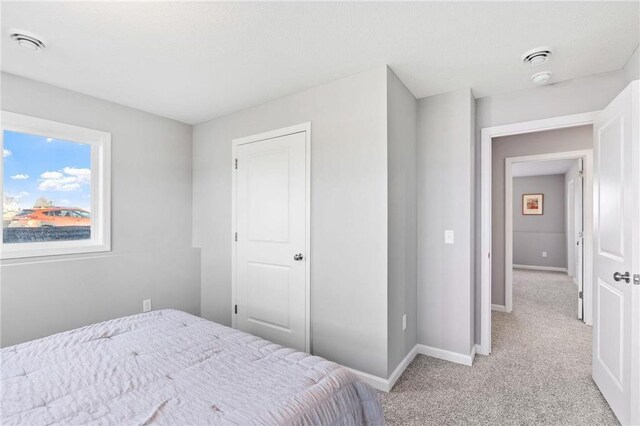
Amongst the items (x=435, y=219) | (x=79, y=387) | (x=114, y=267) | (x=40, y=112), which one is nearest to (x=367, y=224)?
(x=435, y=219)

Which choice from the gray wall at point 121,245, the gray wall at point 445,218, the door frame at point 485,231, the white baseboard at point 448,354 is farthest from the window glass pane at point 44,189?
the door frame at point 485,231

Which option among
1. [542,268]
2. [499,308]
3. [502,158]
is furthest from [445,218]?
[542,268]

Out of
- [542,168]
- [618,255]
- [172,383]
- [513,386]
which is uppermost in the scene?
[542,168]

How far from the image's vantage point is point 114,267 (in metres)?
2.98

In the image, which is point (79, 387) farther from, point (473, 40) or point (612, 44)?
point (612, 44)

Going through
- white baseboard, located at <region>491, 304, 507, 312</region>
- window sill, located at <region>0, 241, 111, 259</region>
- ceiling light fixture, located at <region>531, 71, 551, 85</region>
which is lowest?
white baseboard, located at <region>491, 304, 507, 312</region>

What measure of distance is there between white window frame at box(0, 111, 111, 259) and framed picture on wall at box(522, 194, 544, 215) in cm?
829

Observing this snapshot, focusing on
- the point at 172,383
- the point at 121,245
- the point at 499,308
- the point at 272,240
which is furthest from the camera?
the point at 499,308

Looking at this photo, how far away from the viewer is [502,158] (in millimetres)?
4207

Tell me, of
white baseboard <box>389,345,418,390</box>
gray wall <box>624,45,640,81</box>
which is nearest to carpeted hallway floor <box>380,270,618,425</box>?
white baseboard <box>389,345,418,390</box>

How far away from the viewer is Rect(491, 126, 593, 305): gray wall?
385 cm

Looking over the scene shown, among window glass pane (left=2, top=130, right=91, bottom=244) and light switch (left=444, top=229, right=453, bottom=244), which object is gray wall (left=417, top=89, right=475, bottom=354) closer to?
light switch (left=444, top=229, right=453, bottom=244)

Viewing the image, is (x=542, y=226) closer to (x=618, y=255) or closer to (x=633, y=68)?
(x=633, y=68)

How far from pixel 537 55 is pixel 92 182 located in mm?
3800
